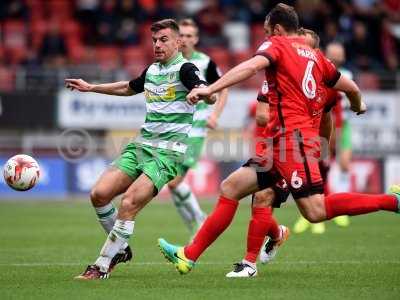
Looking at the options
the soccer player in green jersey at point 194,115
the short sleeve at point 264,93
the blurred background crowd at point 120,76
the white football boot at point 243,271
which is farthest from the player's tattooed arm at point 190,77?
the blurred background crowd at point 120,76

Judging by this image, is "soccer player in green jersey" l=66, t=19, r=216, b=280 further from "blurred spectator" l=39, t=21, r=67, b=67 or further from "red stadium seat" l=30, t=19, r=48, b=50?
"red stadium seat" l=30, t=19, r=48, b=50

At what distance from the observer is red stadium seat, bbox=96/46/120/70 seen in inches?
869

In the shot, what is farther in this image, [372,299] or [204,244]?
[204,244]

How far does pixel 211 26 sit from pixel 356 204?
49.7 ft

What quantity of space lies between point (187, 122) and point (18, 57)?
13.5 metres

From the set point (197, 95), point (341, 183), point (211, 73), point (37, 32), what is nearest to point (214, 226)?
point (197, 95)

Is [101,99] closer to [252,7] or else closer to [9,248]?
[252,7]

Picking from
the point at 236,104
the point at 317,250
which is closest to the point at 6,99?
the point at 236,104

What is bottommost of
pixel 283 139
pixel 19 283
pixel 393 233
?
pixel 393 233

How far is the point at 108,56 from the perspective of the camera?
2248 centimetres

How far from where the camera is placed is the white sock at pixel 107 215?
30.3 ft

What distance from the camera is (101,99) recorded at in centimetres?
2081

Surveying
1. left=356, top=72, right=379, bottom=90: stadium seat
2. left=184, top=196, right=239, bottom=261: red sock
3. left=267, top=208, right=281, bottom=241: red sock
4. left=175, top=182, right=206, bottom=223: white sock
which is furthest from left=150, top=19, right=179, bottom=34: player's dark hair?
left=356, top=72, right=379, bottom=90: stadium seat

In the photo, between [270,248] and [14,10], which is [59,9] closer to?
[14,10]
